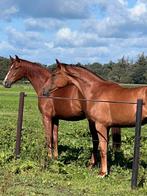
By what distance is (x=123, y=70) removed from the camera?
95.2 meters

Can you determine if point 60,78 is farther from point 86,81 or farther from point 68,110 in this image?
point 68,110

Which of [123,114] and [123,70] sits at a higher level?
[123,70]

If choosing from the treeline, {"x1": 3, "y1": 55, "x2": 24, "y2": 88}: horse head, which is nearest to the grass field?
{"x1": 3, "y1": 55, "x2": 24, "y2": 88}: horse head

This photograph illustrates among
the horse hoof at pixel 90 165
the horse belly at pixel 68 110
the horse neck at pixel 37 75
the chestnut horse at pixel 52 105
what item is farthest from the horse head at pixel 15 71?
the horse hoof at pixel 90 165

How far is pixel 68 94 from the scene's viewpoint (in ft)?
36.8

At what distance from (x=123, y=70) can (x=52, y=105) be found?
84.6m

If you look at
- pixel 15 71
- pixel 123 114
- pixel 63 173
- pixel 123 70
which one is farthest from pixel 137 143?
pixel 123 70

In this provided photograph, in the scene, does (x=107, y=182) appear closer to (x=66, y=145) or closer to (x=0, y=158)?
(x=0, y=158)

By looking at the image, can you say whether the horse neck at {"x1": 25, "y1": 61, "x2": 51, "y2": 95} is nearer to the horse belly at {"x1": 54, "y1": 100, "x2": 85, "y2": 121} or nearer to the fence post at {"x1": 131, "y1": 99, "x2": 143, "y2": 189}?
the horse belly at {"x1": 54, "y1": 100, "x2": 85, "y2": 121}

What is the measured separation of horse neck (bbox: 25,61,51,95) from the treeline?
211 feet

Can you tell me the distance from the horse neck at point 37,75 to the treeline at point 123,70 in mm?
64353

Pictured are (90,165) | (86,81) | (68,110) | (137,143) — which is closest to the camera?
(137,143)

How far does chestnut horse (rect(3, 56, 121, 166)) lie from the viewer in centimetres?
1084

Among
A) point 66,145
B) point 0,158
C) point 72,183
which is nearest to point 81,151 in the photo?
point 66,145
